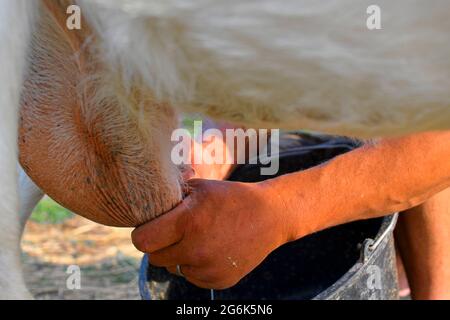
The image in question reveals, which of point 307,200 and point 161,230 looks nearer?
point 161,230

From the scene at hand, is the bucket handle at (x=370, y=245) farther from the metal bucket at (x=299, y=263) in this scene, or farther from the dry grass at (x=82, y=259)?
the dry grass at (x=82, y=259)

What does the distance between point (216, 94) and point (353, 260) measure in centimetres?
83

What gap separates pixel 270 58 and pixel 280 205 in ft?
1.33

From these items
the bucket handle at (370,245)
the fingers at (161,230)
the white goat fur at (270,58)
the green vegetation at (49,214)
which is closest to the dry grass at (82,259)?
the green vegetation at (49,214)

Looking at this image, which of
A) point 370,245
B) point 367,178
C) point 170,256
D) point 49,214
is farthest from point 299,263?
point 49,214

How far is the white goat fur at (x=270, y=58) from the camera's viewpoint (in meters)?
0.63

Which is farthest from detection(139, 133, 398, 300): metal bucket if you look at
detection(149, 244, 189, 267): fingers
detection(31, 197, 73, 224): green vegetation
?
detection(31, 197, 73, 224): green vegetation

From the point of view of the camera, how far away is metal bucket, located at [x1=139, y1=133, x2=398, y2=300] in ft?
4.56

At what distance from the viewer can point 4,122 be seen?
2.04ft

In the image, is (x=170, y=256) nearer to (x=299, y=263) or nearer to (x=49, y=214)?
(x=299, y=263)

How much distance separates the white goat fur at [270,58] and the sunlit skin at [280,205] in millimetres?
285

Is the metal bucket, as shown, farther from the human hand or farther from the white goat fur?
the white goat fur

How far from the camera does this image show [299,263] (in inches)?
60.0

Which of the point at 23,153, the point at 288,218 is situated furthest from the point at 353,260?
the point at 23,153
